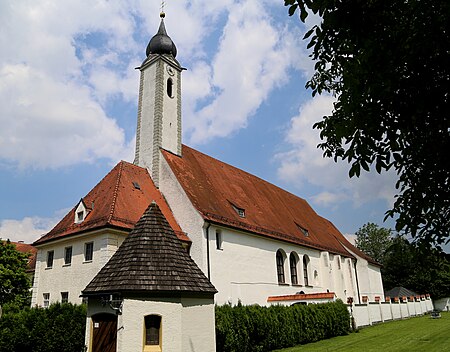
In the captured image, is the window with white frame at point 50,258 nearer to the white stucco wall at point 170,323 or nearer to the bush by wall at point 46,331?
the bush by wall at point 46,331

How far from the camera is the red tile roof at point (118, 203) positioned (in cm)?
A: 1938

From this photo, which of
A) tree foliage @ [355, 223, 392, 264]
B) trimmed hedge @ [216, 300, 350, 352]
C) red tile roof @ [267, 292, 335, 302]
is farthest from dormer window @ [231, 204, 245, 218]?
tree foliage @ [355, 223, 392, 264]

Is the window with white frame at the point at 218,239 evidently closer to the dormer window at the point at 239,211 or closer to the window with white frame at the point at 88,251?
the dormer window at the point at 239,211

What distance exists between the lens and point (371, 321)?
2638 cm

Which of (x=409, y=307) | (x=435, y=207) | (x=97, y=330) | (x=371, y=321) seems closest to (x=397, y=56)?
(x=435, y=207)

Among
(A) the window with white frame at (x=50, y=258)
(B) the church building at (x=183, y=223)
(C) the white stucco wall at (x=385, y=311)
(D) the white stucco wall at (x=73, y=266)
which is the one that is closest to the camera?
(D) the white stucco wall at (x=73, y=266)

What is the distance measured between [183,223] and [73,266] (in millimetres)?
5779

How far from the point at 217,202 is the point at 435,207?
63.1 feet

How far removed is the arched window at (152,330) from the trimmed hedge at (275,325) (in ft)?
14.3

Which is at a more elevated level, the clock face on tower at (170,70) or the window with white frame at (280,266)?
the clock face on tower at (170,70)

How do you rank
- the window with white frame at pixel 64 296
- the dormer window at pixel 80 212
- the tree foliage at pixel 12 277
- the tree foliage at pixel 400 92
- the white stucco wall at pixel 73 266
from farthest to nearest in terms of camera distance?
the tree foliage at pixel 12 277, the dormer window at pixel 80 212, the window with white frame at pixel 64 296, the white stucco wall at pixel 73 266, the tree foliage at pixel 400 92

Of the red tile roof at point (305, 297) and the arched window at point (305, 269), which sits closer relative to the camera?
the red tile roof at point (305, 297)

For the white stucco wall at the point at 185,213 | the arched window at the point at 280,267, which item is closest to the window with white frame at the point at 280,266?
the arched window at the point at 280,267

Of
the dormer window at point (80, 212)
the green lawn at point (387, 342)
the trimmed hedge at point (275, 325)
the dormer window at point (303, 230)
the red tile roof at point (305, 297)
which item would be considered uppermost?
the dormer window at point (303, 230)
